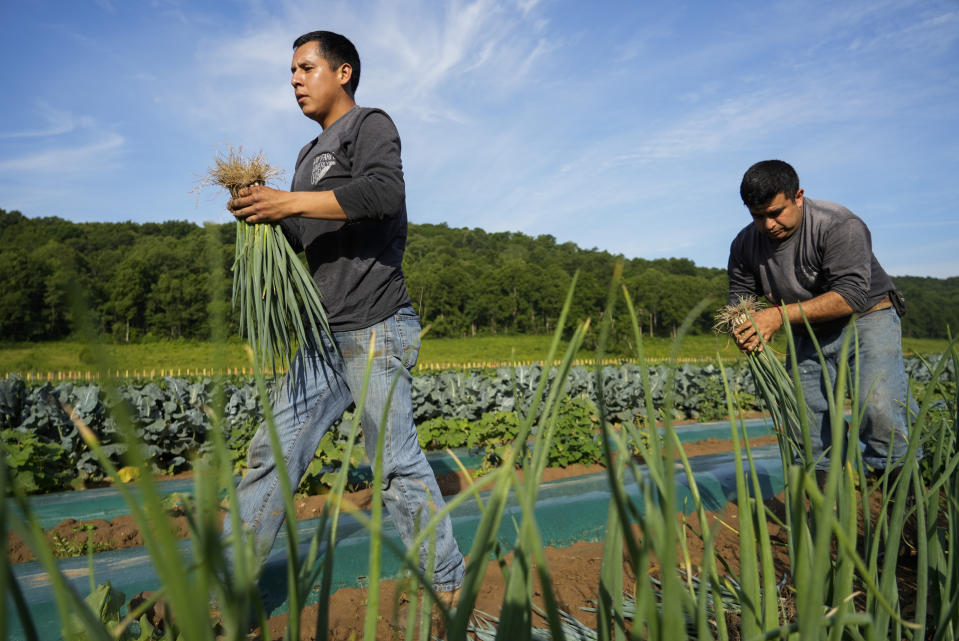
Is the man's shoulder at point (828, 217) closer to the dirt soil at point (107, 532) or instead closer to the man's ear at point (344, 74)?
the dirt soil at point (107, 532)

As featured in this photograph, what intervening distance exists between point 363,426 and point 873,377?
210cm

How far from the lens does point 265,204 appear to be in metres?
1.83

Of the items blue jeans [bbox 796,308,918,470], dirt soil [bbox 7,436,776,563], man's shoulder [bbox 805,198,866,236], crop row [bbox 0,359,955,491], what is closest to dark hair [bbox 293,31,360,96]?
crop row [bbox 0,359,955,491]

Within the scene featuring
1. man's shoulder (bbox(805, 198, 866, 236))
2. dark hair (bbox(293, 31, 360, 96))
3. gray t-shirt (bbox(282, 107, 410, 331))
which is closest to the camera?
gray t-shirt (bbox(282, 107, 410, 331))

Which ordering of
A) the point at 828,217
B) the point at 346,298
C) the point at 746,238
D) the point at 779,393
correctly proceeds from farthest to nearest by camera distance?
the point at 746,238
the point at 828,217
the point at 346,298
the point at 779,393

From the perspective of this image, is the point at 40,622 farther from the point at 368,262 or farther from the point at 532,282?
the point at 532,282

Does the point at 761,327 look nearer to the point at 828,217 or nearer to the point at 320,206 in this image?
the point at 828,217

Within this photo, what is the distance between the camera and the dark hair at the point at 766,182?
2.47 metres

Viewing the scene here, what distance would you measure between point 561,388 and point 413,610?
29cm

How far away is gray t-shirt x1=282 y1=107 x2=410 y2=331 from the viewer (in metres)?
1.94

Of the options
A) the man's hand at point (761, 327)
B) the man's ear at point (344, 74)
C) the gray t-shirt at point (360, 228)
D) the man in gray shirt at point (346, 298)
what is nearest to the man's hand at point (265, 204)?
the man in gray shirt at point (346, 298)

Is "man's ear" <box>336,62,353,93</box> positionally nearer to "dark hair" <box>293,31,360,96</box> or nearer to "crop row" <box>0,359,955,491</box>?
"dark hair" <box>293,31,360,96</box>

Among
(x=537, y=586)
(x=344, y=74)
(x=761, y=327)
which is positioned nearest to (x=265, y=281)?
(x=344, y=74)

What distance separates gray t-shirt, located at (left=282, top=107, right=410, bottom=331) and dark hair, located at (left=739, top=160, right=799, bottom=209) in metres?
1.47
